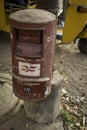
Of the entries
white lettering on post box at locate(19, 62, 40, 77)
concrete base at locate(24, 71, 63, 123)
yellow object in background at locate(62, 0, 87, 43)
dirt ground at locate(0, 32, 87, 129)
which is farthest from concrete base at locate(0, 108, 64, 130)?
yellow object in background at locate(62, 0, 87, 43)

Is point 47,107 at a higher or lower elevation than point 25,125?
higher

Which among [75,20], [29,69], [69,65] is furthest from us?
[69,65]

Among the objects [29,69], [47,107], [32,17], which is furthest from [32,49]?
[47,107]

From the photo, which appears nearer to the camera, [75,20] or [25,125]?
[25,125]

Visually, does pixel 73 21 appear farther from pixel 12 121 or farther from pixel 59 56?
pixel 12 121

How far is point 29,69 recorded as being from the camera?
3.08m

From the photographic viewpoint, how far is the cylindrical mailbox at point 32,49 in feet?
9.63

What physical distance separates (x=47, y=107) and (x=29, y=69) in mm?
828

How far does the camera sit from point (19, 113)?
155 inches

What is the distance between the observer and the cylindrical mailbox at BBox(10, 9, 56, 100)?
9.63 ft

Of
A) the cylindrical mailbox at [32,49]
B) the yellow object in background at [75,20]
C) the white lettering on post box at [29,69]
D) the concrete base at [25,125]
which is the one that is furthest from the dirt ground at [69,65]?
the white lettering on post box at [29,69]

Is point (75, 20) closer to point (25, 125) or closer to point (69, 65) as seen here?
point (69, 65)

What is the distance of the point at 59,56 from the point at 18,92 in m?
2.89

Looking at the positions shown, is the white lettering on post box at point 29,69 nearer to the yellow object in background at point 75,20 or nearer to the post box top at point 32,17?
the post box top at point 32,17
